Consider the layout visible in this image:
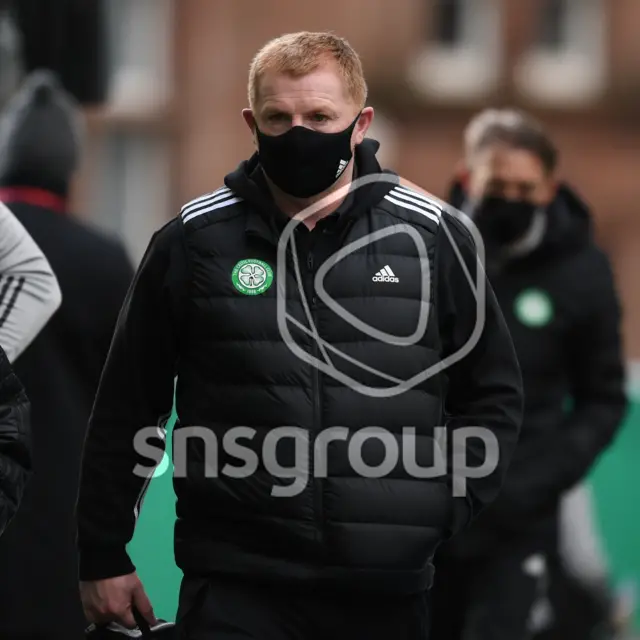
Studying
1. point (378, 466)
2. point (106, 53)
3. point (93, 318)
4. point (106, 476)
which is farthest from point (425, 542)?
point (106, 53)

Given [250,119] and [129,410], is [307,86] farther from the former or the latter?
[129,410]

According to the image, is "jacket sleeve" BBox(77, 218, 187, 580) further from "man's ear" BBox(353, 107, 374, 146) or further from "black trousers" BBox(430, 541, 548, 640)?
"black trousers" BBox(430, 541, 548, 640)

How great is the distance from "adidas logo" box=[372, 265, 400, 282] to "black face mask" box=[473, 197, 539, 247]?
182 cm

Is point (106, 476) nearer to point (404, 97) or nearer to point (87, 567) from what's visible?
point (87, 567)

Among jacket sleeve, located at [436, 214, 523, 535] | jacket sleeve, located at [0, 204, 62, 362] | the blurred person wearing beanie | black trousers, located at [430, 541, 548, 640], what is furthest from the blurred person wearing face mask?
jacket sleeve, located at [0, 204, 62, 362]

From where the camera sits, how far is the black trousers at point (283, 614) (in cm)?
413

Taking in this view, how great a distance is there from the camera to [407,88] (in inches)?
940

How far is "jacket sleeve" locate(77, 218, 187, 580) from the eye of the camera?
427 centimetres

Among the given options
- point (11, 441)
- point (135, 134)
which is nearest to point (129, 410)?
point (11, 441)

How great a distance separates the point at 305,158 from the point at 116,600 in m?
1.07

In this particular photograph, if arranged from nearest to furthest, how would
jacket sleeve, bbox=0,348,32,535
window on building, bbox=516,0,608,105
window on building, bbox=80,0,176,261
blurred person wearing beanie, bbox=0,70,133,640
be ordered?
1. jacket sleeve, bbox=0,348,32,535
2. blurred person wearing beanie, bbox=0,70,133,640
3. window on building, bbox=80,0,176,261
4. window on building, bbox=516,0,608,105

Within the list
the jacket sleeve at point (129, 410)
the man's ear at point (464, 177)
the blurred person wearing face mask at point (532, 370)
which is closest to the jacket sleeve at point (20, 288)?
the jacket sleeve at point (129, 410)

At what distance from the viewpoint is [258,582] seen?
4145mm

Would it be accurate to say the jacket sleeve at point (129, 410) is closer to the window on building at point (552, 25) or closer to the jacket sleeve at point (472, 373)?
the jacket sleeve at point (472, 373)
